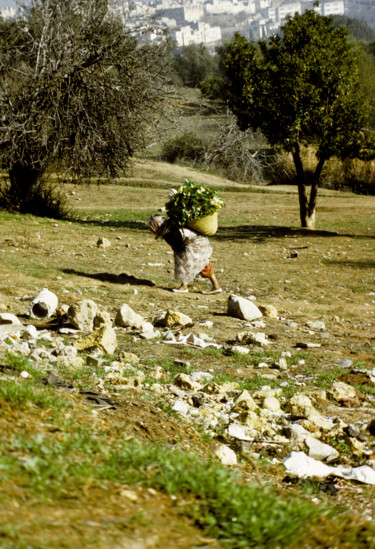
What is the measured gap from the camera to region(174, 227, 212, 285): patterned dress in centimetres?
976

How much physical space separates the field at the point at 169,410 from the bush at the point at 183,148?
75.4ft

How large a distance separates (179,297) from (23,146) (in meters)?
9.09

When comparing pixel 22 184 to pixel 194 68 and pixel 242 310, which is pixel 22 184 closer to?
pixel 242 310

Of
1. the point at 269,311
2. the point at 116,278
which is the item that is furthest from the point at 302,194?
the point at 269,311

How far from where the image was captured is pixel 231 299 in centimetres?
849

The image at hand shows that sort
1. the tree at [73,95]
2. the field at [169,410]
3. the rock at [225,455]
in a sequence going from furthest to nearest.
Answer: the tree at [73,95] → the rock at [225,455] → the field at [169,410]

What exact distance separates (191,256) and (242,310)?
1.76 meters

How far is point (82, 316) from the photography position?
22.9 feet

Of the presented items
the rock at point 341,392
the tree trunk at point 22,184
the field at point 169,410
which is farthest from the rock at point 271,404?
the tree trunk at point 22,184

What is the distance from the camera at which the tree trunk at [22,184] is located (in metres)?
17.8

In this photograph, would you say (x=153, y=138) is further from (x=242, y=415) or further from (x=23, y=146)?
(x=242, y=415)

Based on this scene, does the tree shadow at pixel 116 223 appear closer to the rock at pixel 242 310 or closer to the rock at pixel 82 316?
the rock at pixel 242 310

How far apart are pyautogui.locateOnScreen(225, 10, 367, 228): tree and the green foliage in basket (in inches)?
324

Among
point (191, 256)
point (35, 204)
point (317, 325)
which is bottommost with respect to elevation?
point (317, 325)
